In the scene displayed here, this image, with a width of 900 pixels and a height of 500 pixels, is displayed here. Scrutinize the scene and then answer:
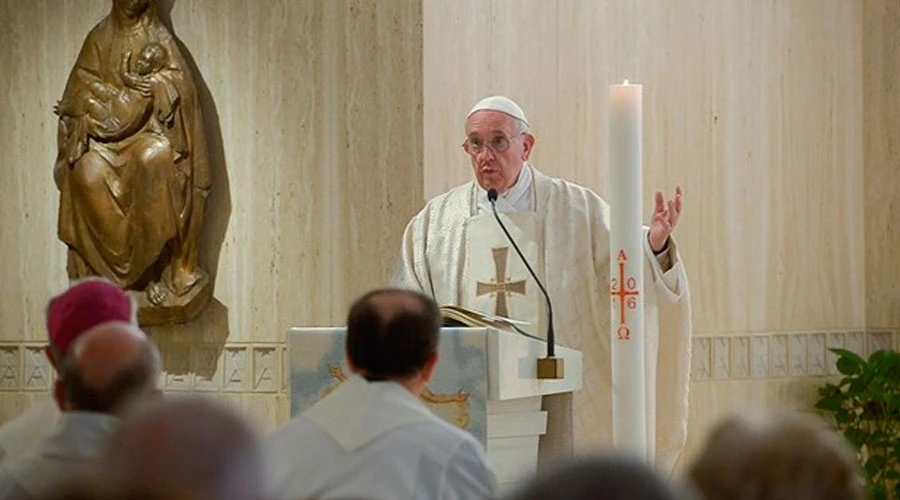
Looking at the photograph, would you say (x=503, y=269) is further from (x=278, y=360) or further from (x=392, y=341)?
(x=392, y=341)

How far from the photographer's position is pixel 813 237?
977 centimetres

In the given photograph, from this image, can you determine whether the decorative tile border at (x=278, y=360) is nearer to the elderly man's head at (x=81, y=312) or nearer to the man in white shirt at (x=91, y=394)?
the elderly man's head at (x=81, y=312)

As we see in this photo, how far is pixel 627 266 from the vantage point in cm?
613

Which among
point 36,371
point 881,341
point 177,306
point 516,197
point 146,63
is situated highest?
point 146,63

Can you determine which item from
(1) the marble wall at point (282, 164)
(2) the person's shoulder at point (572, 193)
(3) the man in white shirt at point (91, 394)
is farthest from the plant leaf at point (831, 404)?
(3) the man in white shirt at point (91, 394)

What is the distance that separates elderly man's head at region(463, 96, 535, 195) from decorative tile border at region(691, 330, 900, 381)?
2452 millimetres

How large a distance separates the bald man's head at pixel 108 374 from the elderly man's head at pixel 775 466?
52.0 inches

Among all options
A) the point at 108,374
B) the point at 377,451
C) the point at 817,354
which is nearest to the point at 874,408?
the point at 817,354

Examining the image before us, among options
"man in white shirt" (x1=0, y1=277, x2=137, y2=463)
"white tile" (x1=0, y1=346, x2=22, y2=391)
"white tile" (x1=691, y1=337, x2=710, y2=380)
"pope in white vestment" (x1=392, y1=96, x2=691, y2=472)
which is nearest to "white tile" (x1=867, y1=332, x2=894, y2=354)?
"white tile" (x1=691, y1=337, x2=710, y2=380)

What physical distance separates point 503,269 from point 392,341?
3332 mm

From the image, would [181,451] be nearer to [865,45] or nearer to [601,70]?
A: [601,70]

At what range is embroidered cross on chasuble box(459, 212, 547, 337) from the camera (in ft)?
23.8

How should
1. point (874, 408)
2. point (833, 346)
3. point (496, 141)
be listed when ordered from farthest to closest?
1. point (833, 346)
2. point (874, 408)
3. point (496, 141)

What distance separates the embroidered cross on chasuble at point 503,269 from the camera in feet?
23.8
